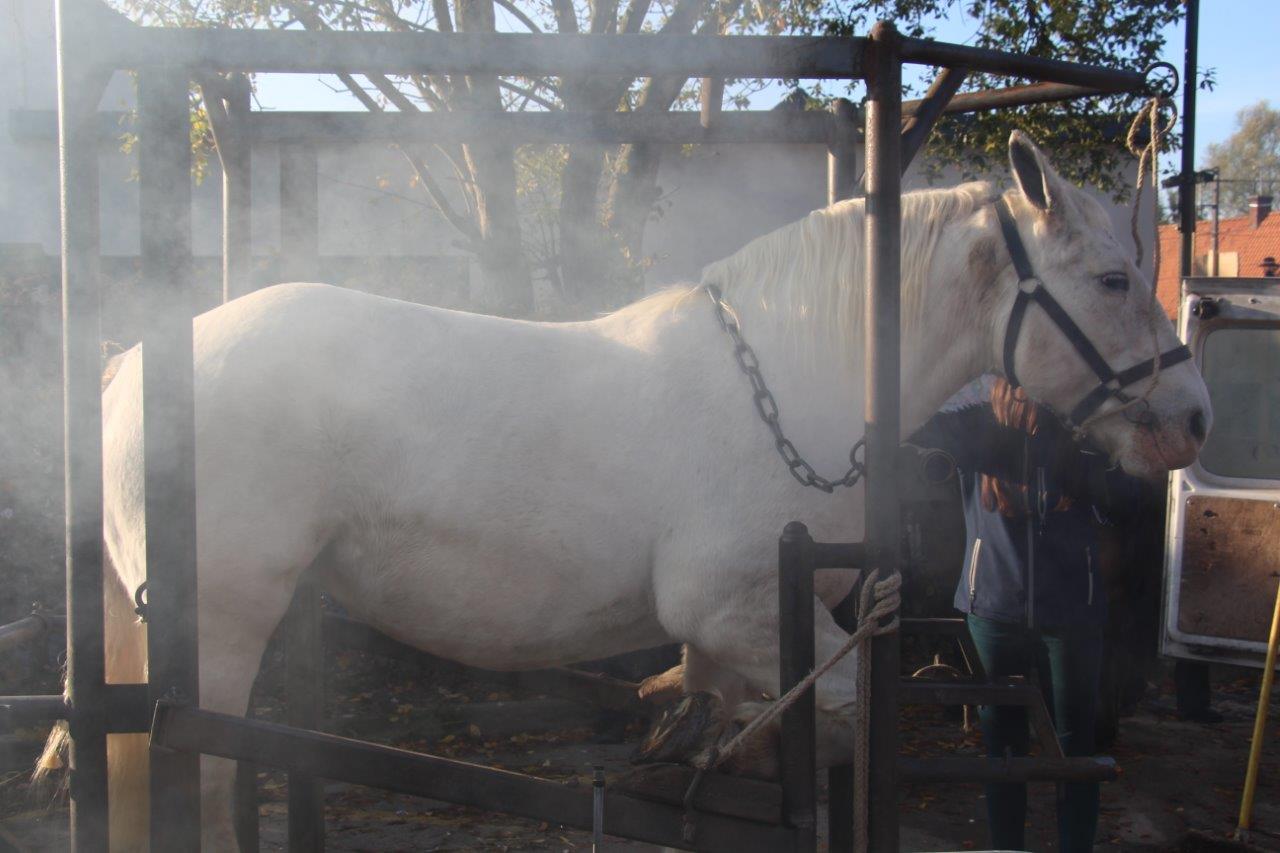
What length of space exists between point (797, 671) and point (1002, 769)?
593 mm

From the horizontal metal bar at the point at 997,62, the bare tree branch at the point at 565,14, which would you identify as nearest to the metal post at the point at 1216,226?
the bare tree branch at the point at 565,14

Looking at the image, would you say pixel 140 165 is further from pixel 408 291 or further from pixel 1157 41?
pixel 1157 41

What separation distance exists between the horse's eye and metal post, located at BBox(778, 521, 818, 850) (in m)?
1.11

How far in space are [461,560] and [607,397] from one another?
505 mm

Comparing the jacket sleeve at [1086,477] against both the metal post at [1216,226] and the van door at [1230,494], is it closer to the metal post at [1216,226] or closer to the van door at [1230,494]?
the van door at [1230,494]

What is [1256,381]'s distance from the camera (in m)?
5.41

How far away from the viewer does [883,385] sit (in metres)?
2.00

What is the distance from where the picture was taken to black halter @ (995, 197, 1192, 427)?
250 centimetres

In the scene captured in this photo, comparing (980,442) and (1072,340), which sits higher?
(1072,340)

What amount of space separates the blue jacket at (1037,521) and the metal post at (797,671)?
52.6 inches

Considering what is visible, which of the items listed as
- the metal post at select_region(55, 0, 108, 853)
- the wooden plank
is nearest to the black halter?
the wooden plank

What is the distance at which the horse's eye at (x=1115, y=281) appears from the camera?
8.19 feet

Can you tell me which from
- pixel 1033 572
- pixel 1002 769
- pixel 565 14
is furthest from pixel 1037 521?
pixel 565 14

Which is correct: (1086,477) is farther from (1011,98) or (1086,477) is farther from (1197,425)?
(1011,98)
